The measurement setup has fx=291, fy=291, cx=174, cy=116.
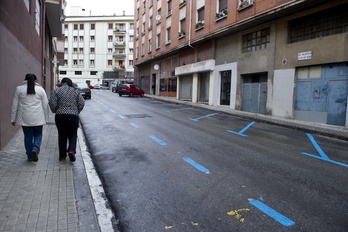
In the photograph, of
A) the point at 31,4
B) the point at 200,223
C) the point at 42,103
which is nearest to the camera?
the point at 200,223

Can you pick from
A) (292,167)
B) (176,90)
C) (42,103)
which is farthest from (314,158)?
(176,90)

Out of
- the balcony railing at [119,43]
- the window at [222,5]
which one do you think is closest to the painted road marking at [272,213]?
the window at [222,5]

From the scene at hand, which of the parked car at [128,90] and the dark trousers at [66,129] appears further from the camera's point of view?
the parked car at [128,90]

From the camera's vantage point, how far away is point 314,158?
684cm

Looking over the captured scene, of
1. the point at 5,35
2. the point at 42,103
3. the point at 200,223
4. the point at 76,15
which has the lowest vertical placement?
the point at 200,223

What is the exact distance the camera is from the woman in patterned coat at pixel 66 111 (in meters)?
5.67

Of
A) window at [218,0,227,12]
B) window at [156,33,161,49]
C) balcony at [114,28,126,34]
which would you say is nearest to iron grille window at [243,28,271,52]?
window at [218,0,227,12]

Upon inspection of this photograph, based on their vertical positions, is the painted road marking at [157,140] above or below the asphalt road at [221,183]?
above

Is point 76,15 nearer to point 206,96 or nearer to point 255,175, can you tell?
point 206,96

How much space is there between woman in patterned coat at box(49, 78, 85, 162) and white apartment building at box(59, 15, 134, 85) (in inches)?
2553

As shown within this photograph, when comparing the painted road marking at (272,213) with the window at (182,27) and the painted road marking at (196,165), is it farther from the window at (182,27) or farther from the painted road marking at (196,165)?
the window at (182,27)

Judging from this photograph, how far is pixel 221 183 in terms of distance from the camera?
484 centimetres

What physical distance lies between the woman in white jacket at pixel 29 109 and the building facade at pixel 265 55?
1195 centimetres

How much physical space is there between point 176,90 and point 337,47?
63.1 ft
